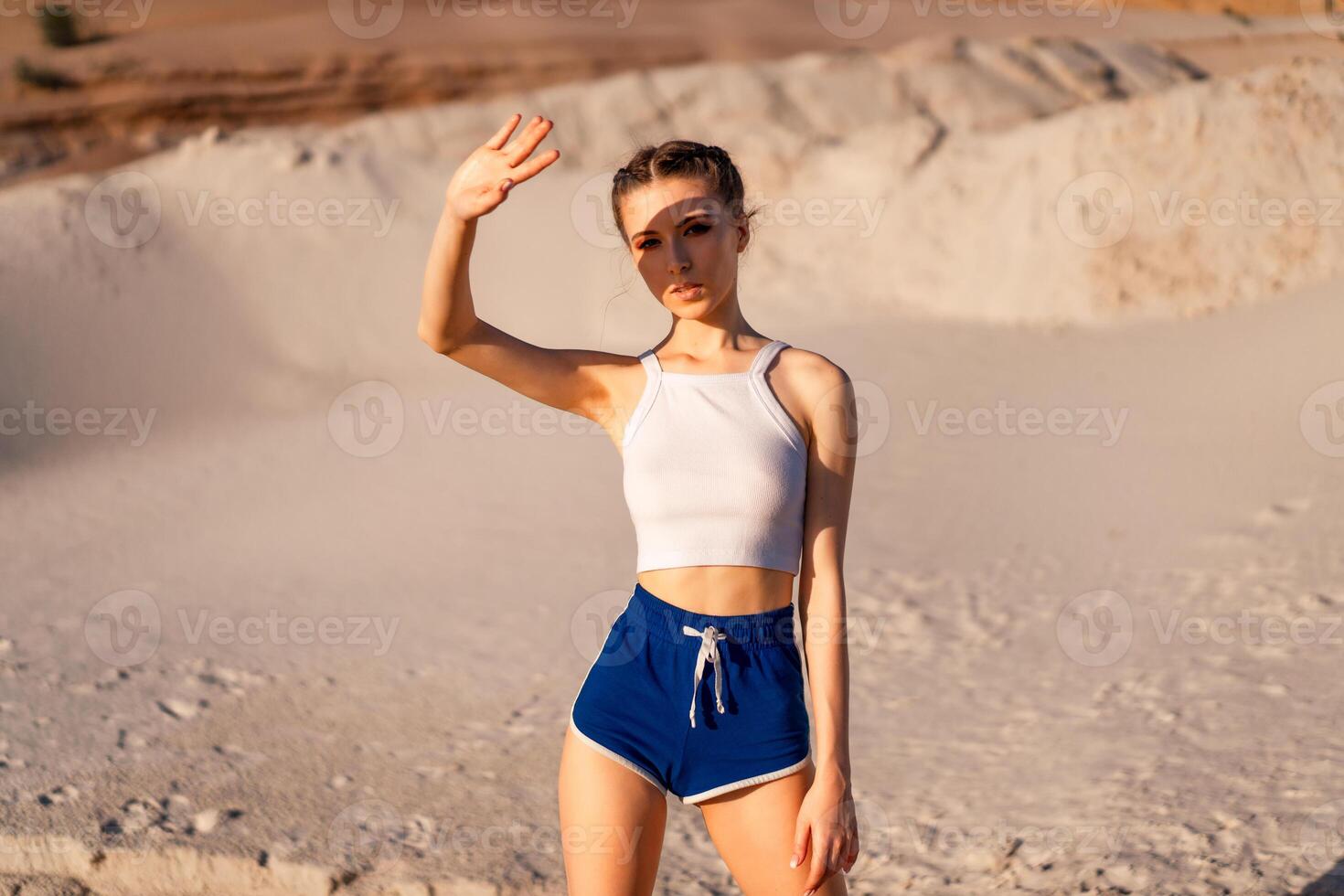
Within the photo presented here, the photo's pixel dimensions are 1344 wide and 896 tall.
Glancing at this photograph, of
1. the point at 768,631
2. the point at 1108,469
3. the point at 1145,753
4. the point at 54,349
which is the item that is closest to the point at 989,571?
the point at 1108,469

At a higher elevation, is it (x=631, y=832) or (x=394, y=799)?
(x=631, y=832)

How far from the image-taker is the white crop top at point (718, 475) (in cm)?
198

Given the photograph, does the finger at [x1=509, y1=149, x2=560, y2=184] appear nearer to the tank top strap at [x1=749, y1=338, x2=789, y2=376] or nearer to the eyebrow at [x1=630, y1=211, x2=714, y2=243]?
the eyebrow at [x1=630, y1=211, x2=714, y2=243]

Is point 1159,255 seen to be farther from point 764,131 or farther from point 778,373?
point 778,373

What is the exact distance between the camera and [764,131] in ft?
43.5

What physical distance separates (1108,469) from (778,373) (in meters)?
5.77

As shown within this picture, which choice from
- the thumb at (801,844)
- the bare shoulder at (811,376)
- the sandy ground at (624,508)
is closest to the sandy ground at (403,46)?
the sandy ground at (624,508)

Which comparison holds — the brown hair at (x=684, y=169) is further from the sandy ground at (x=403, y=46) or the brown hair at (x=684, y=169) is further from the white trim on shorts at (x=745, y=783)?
the sandy ground at (x=403, y=46)

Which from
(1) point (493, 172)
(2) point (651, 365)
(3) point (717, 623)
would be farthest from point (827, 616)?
(1) point (493, 172)

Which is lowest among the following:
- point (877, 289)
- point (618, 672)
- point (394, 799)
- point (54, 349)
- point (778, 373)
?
point (394, 799)

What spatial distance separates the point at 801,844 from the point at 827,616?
1.15 ft

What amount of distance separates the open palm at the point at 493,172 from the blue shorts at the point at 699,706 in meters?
0.70

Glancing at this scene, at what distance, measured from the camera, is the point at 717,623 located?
200 cm

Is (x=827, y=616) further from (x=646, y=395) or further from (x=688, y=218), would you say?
(x=688, y=218)
